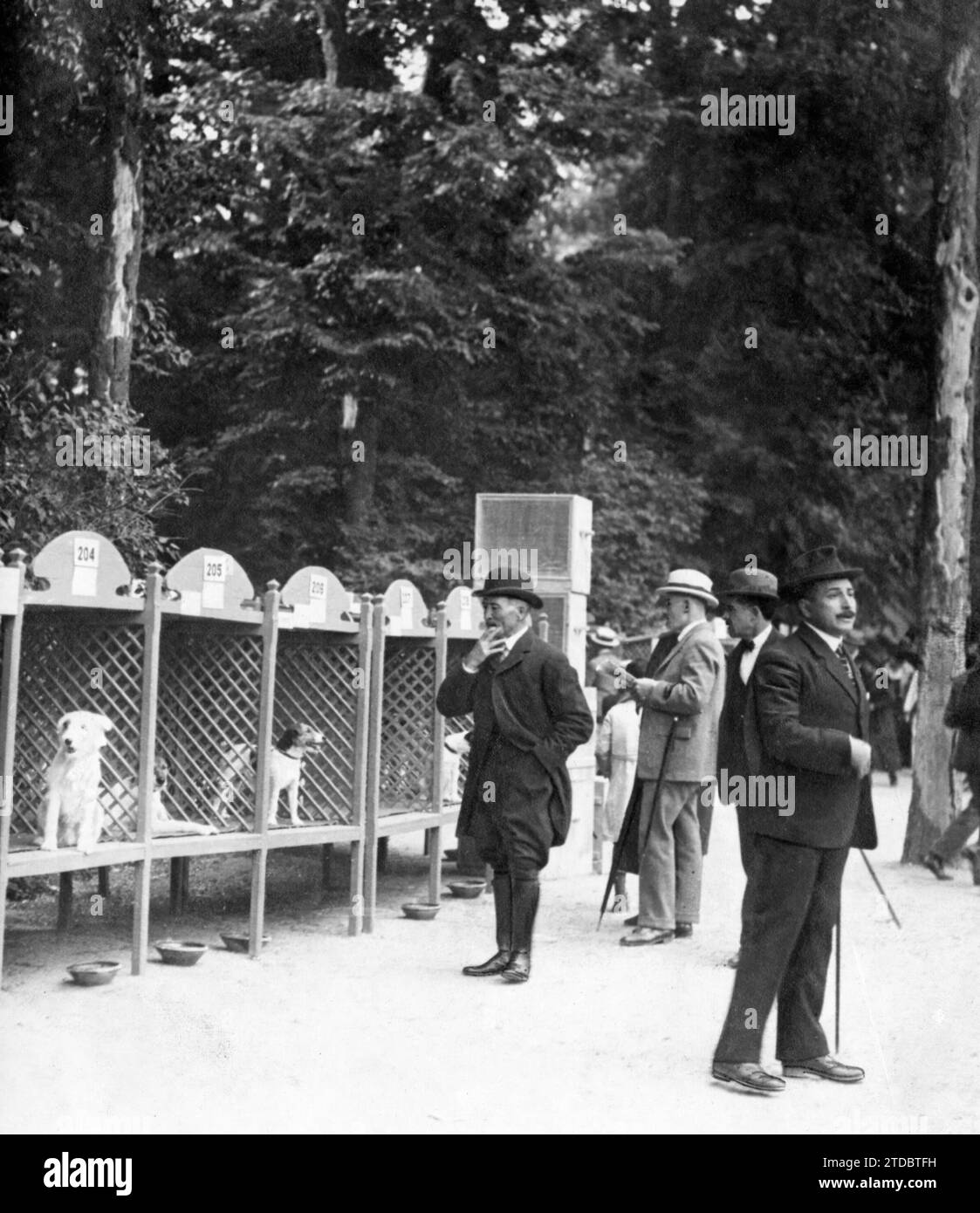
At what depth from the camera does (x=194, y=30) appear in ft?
53.3

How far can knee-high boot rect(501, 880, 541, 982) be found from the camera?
→ 7668mm

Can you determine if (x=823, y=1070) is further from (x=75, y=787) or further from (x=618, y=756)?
(x=618, y=756)

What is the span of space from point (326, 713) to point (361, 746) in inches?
10.7

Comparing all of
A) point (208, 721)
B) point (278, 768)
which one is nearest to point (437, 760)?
point (278, 768)

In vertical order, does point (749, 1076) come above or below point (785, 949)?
below

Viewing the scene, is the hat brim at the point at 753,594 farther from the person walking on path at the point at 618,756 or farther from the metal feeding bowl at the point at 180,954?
the person walking on path at the point at 618,756

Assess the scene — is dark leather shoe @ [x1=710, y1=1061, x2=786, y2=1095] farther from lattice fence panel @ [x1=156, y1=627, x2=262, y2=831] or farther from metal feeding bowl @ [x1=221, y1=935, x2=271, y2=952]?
lattice fence panel @ [x1=156, y1=627, x2=262, y2=831]

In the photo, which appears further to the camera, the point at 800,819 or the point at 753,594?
the point at 753,594

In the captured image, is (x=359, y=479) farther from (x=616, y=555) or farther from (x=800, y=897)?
(x=800, y=897)

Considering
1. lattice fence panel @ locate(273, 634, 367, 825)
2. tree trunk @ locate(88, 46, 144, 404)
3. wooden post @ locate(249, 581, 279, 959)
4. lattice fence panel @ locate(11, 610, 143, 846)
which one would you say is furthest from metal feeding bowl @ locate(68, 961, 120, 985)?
tree trunk @ locate(88, 46, 144, 404)

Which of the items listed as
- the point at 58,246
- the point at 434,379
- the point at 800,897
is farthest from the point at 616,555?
the point at 800,897

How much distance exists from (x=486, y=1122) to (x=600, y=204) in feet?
68.0

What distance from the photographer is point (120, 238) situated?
13297mm

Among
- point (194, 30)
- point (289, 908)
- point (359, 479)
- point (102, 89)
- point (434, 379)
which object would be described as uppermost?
point (194, 30)
